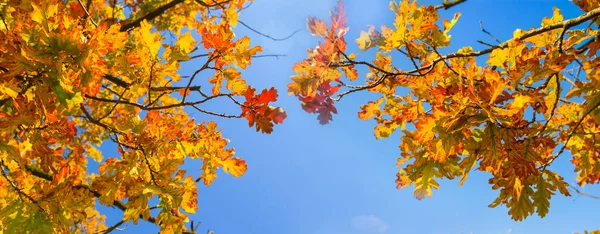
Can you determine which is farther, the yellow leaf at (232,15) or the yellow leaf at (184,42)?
the yellow leaf at (232,15)

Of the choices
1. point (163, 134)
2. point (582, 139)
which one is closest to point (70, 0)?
point (163, 134)

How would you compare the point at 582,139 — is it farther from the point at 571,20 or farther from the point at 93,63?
the point at 93,63

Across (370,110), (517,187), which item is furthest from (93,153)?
(517,187)

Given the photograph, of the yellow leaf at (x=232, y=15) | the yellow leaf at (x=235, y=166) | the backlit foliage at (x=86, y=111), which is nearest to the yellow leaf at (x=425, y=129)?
the backlit foliage at (x=86, y=111)

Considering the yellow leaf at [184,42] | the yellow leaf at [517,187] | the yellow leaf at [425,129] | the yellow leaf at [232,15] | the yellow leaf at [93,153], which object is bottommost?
the yellow leaf at [517,187]

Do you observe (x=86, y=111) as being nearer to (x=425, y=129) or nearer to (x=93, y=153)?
(x=425, y=129)

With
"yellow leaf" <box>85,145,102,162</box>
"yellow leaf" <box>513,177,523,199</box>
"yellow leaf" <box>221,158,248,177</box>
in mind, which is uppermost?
"yellow leaf" <box>85,145,102,162</box>

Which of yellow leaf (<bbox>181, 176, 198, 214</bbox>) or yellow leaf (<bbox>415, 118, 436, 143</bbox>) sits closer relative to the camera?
yellow leaf (<bbox>415, 118, 436, 143</bbox>)

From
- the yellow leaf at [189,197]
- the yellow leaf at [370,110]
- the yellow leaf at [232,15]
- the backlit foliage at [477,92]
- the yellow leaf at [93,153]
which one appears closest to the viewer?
the backlit foliage at [477,92]

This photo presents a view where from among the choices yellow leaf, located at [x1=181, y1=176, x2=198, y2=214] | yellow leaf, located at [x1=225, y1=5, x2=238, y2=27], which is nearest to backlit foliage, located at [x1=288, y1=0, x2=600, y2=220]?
yellow leaf, located at [x1=181, y1=176, x2=198, y2=214]

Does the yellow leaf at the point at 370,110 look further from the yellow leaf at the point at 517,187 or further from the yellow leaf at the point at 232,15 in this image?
the yellow leaf at the point at 232,15

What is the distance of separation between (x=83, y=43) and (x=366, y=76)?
1.86 meters

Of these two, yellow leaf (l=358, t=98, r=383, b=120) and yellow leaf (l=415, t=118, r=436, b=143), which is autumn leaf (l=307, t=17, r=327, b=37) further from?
yellow leaf (l=358, t=98, r=383, b=120)

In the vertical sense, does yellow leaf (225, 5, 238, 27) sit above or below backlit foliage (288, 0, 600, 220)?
above
